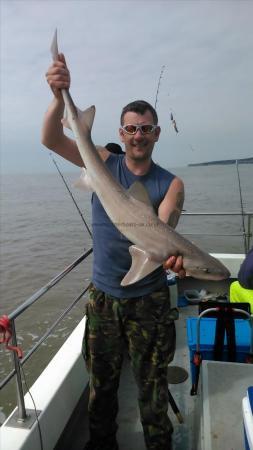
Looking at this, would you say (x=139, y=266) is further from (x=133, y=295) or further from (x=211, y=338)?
(x=211, y=338)

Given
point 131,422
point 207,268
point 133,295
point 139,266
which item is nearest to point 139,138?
point 139,266

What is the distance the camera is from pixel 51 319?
9.43m

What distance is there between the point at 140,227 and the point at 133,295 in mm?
621

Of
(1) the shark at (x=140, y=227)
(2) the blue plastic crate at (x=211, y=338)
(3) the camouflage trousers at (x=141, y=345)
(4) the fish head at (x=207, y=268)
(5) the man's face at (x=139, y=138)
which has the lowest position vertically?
(2) the blue plastic crate at (x=211, y=338)

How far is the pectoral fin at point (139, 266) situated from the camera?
234cm

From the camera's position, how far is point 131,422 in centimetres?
359

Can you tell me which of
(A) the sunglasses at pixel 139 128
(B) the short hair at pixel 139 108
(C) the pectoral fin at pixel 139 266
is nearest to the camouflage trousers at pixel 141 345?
(C) the pectoral fin at pixel 139 266

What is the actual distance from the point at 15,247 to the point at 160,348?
15.5m

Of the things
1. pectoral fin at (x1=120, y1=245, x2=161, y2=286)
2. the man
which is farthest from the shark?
the man

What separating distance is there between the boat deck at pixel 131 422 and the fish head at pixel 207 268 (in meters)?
1.35

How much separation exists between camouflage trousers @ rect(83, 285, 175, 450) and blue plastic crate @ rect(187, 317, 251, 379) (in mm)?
840

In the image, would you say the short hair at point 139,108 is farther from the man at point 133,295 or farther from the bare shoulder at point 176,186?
the bare shoulder at point 176,186

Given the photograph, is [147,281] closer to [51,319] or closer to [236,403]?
[236,403]

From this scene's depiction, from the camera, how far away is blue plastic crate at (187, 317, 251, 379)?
358cm
